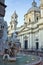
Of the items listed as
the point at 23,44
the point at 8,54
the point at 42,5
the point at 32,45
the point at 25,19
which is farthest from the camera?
the point at 25,19

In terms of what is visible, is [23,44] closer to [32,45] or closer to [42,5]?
[32,45]

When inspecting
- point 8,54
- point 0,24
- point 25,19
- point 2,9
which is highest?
point 25,19

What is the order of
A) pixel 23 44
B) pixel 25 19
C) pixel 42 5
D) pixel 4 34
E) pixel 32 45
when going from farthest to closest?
pixel 25 19
pixel 23 44
pixel 32 45
pixel 42 5
pixel 4 34

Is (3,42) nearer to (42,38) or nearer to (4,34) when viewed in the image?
(4,34)

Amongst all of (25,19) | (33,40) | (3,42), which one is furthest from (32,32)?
(3,42)

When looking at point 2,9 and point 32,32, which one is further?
point 32,32

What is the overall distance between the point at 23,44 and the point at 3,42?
24507 mm

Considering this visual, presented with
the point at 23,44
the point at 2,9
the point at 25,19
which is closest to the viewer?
the point at 2,9

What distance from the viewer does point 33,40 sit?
29281 millimetres

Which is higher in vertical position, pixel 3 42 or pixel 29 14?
pixel 29 14

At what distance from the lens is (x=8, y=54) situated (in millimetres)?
8250

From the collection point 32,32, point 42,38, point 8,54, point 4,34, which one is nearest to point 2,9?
point 4,34

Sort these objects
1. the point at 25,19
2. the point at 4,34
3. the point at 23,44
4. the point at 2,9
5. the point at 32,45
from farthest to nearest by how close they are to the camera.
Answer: the point at 25,19
the point at 23,44
the point at 32,45
the point at 4,34
the point at 2,9

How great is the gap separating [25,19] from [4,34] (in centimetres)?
2804
